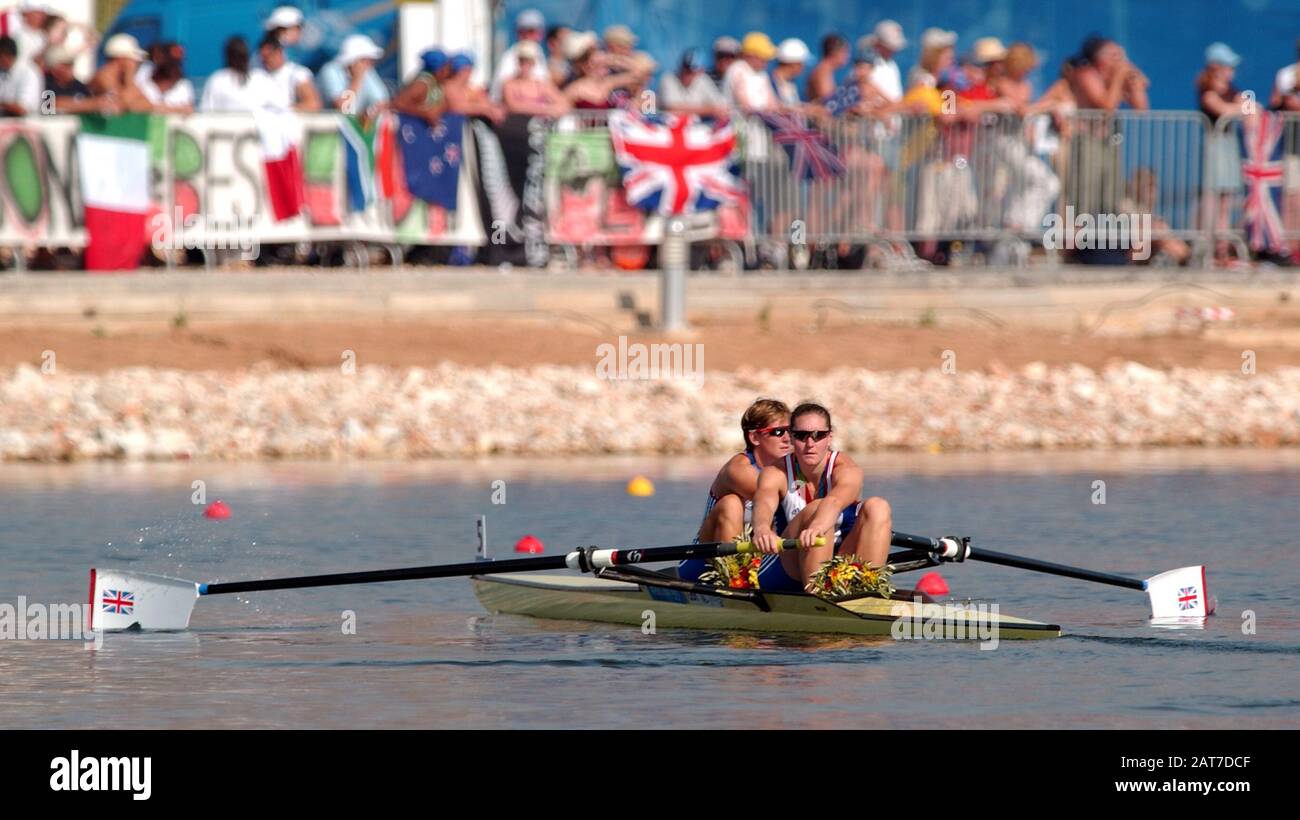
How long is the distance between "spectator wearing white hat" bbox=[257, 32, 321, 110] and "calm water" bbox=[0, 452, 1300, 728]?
410cm

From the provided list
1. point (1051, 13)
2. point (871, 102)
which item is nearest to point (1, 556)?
point (871, 102)

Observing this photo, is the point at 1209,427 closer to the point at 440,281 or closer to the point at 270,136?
the point at 440,281

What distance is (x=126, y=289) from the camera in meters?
23.0

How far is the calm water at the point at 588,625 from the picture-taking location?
10.8 metres

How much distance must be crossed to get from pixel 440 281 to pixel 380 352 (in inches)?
46.5

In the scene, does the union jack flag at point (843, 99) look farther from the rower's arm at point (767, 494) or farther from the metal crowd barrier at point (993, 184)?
the rower's arm at point (767, 494)

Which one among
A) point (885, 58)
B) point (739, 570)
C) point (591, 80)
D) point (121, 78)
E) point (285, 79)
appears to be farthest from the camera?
point (885, 58)

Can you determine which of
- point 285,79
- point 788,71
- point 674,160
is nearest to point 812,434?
point 674,160

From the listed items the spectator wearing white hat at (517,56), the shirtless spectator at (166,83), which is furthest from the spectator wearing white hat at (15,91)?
the spectator wearing white hat at (517,56)

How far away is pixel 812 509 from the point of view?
1251 centimetres

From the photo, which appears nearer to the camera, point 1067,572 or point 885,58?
point 1067,572

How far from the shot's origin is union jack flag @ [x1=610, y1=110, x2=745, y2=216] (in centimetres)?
2331

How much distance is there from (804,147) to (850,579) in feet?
37.8

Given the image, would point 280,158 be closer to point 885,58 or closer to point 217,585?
point 885,58
